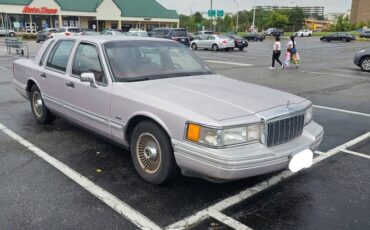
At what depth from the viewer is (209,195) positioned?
4012mm

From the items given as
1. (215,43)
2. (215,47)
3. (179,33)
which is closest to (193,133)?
(215,43)

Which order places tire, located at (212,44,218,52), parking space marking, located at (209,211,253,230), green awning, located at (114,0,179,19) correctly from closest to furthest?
parking space marking, located at (209,211,253,230), tire, located at (212,44,218,52), green awning, located at (114,0,179,19)

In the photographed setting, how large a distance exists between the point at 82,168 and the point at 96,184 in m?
0.55

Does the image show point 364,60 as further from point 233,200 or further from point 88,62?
point 233,200

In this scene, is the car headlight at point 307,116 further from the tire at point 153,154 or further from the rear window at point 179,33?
the rear window at point 179,33

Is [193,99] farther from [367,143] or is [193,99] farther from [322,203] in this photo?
[367,143]

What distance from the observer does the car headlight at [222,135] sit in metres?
3.46

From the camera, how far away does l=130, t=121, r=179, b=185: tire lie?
3865mm

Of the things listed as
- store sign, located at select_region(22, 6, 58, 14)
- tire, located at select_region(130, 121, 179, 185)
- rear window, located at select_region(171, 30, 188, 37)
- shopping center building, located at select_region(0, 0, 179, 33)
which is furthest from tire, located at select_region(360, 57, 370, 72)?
store sign, located at select_region(22, 6, 58, 14)

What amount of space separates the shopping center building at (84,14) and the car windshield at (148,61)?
49.1m

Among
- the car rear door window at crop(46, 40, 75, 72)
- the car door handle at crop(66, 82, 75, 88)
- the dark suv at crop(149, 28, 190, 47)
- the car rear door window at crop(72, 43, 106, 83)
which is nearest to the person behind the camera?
the car rear door window at crop(72, 43, 106, 83)

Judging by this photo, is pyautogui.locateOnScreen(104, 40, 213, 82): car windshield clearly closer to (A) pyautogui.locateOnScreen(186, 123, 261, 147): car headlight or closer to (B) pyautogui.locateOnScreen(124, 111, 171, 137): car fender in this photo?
(B) pyautogui.locateOnScreen(124, 111, 171, 137): car fender

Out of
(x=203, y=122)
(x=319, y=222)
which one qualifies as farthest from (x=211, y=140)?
(x=319, y=222)

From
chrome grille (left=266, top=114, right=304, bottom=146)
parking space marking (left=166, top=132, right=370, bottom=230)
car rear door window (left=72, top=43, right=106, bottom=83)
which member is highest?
car rear door window (left=72, top=43, right=106, bottom=83)
